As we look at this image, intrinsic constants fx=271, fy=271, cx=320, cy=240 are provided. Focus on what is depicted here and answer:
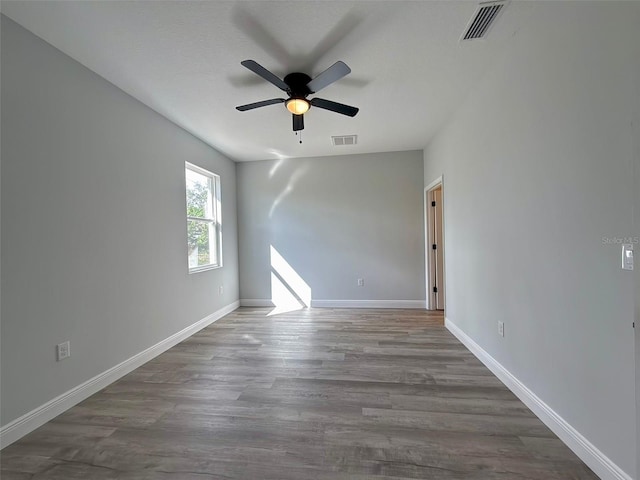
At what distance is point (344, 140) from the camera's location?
3.91m

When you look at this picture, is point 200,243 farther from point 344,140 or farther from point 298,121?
point 344,140

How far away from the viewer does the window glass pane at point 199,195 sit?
3.71 m

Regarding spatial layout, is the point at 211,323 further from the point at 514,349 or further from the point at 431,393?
the point at 514,349

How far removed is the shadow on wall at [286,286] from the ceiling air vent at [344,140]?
2.08 metres

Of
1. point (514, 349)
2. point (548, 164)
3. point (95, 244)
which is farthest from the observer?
point (95, 244)

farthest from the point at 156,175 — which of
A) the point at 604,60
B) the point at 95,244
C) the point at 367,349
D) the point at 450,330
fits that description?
the point at 450,330

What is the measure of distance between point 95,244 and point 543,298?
10.9ft

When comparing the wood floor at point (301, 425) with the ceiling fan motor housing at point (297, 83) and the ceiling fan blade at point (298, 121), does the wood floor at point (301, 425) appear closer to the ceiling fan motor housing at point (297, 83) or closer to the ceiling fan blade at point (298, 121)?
the ceiling fan blade at point (298, 121)

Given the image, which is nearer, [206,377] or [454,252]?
[206,377]

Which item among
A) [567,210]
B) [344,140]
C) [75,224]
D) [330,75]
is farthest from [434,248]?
[75,224]

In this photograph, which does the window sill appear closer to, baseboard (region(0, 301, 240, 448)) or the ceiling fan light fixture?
baseboard (region(0, 301, 240, 448))

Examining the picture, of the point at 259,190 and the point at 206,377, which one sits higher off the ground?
the point at 259,190

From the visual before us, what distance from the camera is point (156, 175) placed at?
2947mm

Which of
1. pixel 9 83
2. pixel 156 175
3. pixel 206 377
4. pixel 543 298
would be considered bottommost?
pixel 206 377
